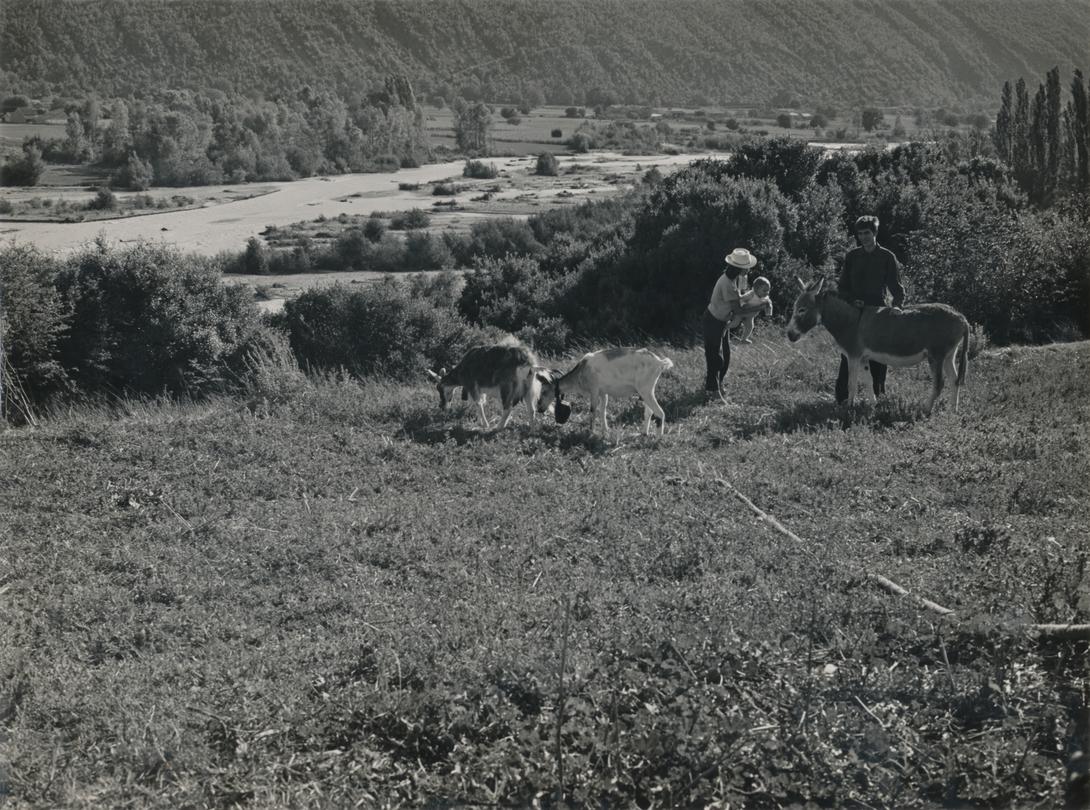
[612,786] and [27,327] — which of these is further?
[27,327]

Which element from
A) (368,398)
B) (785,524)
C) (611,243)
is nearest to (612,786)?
(785,524)

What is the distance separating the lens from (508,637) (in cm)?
667

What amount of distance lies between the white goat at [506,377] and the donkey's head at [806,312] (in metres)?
3.24

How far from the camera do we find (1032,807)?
15.8ft

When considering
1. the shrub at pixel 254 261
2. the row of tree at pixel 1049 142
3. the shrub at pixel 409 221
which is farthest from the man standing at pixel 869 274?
the shrub at pixel 409 221

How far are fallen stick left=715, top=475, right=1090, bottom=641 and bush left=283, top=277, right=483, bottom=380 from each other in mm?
17294

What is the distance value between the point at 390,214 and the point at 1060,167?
3630 centimetres

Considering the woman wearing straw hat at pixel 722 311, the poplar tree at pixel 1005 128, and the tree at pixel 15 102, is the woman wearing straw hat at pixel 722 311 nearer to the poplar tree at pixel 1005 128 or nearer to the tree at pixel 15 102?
the poplar tree at pixel 1005 128

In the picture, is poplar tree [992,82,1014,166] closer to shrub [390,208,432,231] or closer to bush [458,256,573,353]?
shrub [390,208,432,231]

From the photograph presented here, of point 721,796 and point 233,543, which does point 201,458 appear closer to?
point 233,543

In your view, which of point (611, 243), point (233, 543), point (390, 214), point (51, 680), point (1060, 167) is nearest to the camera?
point (51, 680)

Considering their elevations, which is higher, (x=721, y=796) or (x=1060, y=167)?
(x=1060, y=167)

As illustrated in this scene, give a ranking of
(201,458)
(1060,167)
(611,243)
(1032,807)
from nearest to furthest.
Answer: (1032,807), (201,458), (611,243), (1060,167)

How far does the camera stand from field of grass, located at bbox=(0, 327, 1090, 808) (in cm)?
519
